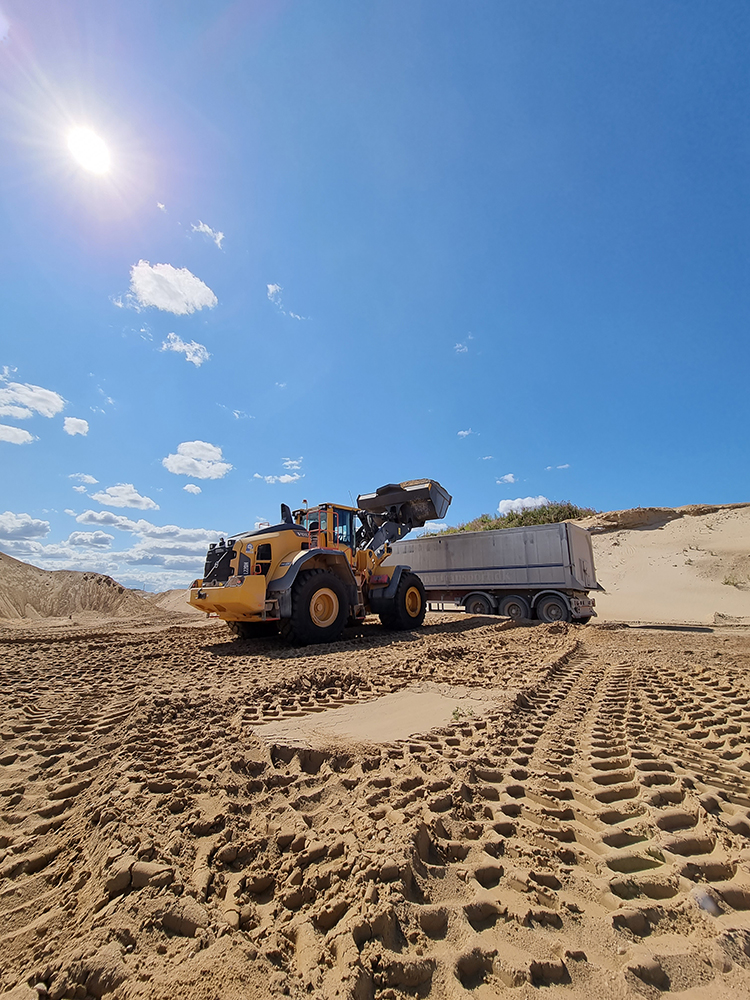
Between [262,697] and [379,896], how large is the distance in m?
3.57

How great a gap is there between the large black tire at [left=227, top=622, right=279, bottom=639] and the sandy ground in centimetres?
612

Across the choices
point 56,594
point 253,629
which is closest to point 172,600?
point 56,594

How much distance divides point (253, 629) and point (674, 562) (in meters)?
21.7

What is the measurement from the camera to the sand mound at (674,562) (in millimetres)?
18828

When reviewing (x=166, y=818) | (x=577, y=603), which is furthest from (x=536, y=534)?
(x=166, y=818)

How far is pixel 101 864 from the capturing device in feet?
7.32

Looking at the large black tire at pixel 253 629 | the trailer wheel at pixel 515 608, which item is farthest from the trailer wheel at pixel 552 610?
the large black tire at pixel 253 629

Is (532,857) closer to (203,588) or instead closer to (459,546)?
(203,588)

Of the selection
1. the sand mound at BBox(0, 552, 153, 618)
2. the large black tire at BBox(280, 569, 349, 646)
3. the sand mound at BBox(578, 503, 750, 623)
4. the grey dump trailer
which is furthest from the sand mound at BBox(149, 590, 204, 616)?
the sand mound at BBox(578, 503, 750, 623)

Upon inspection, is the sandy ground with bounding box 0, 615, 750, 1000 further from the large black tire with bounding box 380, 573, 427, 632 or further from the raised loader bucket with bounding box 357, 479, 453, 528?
the raised loader bucket with bounding box 357, 479, 453, 528

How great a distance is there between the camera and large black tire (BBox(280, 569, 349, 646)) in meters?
9.34

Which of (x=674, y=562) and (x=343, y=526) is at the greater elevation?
(x=343, y=526)

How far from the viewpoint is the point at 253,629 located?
36.7ft

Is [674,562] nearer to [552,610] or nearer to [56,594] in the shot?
[552,610]
